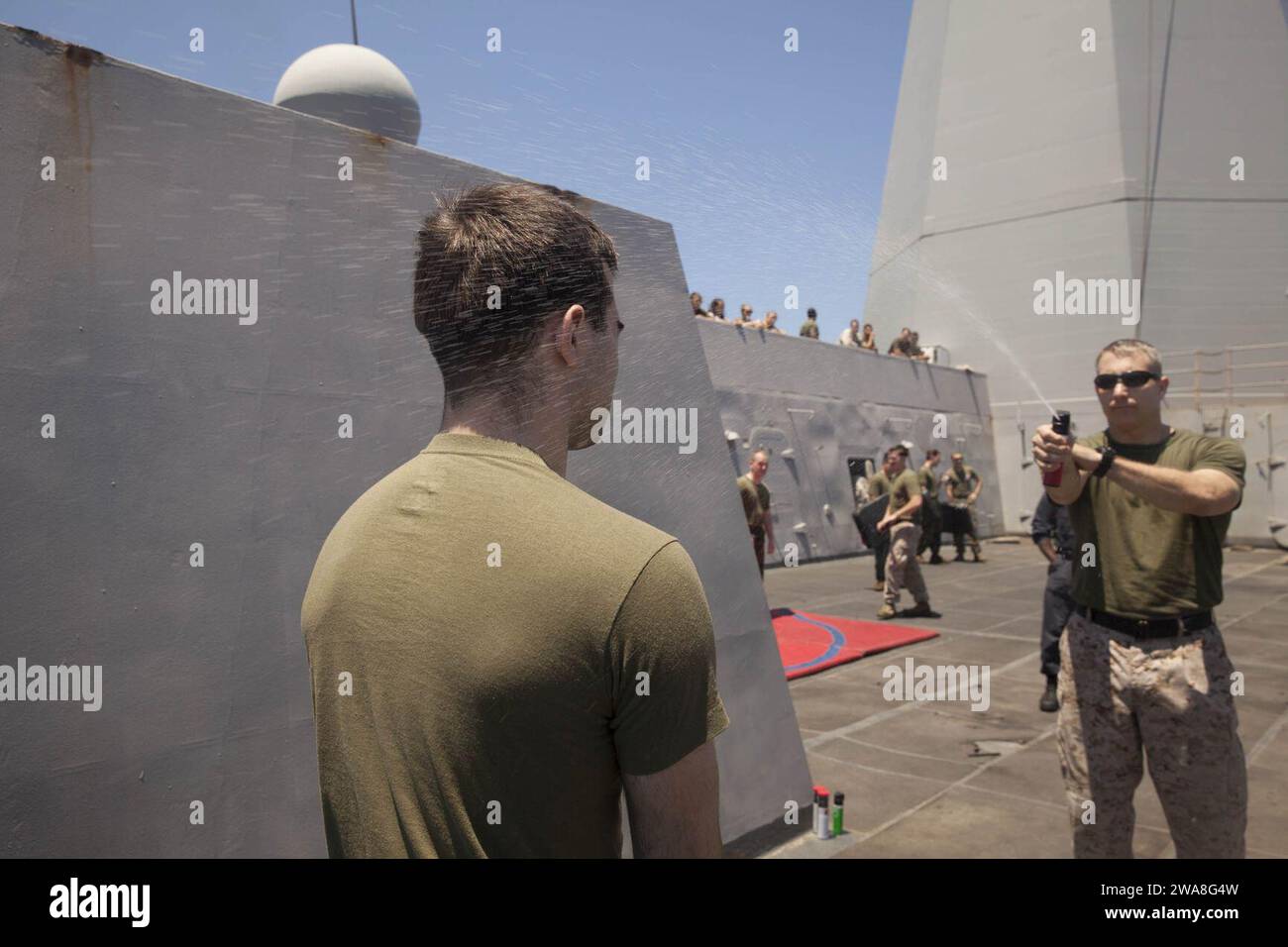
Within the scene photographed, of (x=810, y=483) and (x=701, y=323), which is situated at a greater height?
(x=701, y=323)

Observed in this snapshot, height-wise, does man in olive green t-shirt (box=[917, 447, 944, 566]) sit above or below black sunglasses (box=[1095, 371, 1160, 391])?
below

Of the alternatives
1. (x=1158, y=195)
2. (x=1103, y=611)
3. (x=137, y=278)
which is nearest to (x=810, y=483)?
(x=1158, y=195)

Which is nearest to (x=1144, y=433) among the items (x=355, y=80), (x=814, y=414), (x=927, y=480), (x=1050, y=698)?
(x=1050, y=698)

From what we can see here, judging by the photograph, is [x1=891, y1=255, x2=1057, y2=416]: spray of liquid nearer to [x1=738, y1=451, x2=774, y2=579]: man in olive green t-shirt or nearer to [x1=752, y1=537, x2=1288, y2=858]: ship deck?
[x1=752, y1=537, x2=1288, y2=858]: ship deck

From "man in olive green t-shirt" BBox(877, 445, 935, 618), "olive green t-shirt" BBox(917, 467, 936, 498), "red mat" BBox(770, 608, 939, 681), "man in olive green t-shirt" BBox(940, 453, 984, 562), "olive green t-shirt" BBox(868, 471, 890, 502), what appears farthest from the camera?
"man in olive green t-shirt" BBox(940, 453, 984, 562)

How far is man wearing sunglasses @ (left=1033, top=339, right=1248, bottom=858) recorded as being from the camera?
2.84 meters

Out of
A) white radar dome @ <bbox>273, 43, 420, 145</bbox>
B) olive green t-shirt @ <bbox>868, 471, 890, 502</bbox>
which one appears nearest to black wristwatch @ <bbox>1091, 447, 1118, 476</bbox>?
olive green t-shirt @ <bbox>868, 471, 890, 502</bbox>

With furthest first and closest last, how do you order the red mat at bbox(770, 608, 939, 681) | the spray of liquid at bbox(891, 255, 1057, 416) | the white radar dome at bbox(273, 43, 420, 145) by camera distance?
the spray of liquid at bbox(891, 255, 1057, 416) → the white radar dome at bbox(273, 43, 420, 145) → the red mat at bbox(770, 608, 939, 681)

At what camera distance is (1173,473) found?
2.93m

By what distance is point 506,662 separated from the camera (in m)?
1.12

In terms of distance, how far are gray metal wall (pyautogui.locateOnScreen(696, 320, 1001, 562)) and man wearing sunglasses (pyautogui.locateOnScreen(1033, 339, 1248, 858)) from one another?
1241 cm

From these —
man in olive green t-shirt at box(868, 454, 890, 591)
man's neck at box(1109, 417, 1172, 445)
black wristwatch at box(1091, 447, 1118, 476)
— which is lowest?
man in olive green t-shirt at box(868, 454, 890, 591)
